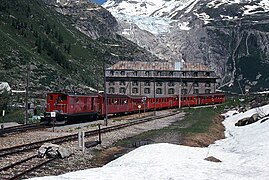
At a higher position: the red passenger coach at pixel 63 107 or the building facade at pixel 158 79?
the building facade at pixel 158 79

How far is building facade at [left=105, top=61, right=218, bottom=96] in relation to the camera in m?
140

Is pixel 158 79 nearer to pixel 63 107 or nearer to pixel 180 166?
pixel 63 107

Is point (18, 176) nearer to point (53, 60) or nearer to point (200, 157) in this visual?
point (200, 157)

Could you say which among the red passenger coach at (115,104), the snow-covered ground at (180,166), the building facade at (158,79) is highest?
the building facade at (158,79)

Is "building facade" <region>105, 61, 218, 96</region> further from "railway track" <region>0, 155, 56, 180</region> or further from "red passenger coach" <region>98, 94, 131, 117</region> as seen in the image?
"railway track" <region>0, 155, 56, 180</region>

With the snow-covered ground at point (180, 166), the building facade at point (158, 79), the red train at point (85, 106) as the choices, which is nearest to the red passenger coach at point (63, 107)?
the red train at point (85, 106)

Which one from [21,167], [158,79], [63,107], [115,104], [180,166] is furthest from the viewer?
[158,79]

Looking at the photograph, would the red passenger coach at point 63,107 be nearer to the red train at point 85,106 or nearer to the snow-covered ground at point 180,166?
the red train at point 85,106

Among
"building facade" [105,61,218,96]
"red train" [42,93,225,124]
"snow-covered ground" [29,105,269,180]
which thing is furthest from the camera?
"building facade" [105,61,218,96]

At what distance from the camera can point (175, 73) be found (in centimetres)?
14375

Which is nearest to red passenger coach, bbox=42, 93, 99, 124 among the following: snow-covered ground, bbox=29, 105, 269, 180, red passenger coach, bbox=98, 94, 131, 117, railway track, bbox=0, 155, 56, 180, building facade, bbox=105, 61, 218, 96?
red passenger coach, bbox=98, 94, 131, 117

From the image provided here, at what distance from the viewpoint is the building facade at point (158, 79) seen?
140125mm

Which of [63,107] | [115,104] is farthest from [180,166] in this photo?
[115,104]

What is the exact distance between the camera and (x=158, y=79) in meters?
143
